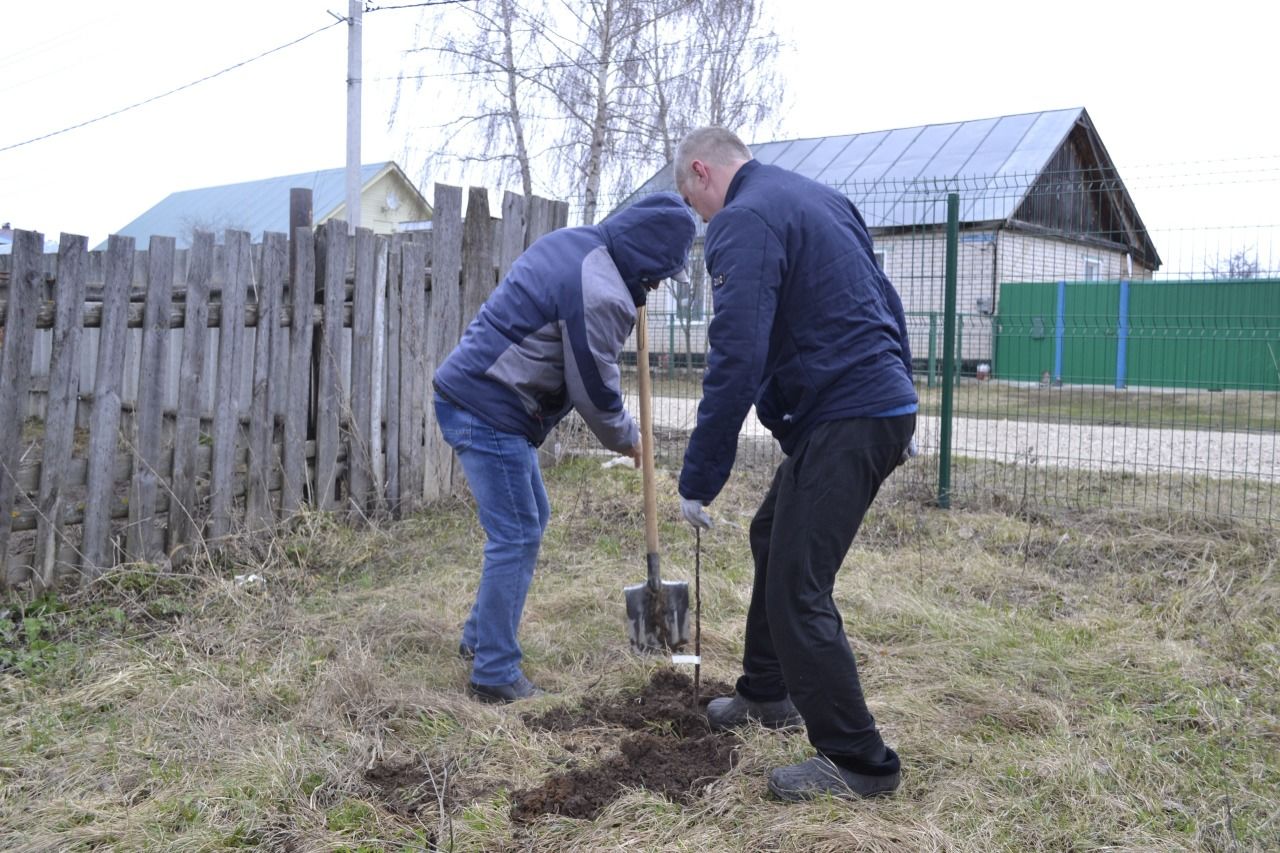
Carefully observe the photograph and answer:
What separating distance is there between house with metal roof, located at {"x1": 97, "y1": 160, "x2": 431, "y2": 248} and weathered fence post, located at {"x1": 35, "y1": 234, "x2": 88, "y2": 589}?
27.0 meters

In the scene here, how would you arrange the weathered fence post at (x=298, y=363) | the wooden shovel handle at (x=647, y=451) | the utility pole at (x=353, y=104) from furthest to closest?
the utility pole at (x=353, y=104), the weathered fence post at (x=298, y=363), the wooden shovel handle at (x=647, y=451)

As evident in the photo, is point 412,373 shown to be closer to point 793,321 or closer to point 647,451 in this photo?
point 647,451

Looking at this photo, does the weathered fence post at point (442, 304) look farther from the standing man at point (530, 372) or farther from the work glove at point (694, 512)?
the work glove at point (694, 512)

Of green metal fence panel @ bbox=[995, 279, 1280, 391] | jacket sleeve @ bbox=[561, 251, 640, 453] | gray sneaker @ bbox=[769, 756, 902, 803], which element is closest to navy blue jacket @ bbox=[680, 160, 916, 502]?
jacket sleeve @ bbox=[561, 251, 640, 453]

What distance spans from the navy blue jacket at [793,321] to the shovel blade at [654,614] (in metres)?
1.41

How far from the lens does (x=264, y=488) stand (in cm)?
570

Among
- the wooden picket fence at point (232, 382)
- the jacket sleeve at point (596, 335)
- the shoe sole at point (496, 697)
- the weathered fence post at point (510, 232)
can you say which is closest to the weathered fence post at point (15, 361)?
the wooden picket fence at point (232, 382)

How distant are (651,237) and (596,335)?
0.43 metres

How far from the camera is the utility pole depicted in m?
15.8

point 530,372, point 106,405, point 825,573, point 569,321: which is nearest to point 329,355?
point 106,405

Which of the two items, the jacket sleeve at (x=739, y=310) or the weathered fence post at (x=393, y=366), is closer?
the jacket sleeve at (x=739, y=310)

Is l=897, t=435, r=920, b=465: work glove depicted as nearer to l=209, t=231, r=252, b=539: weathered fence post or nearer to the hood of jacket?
the hood of jacket

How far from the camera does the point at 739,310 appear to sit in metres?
2.70

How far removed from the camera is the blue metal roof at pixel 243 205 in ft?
104
